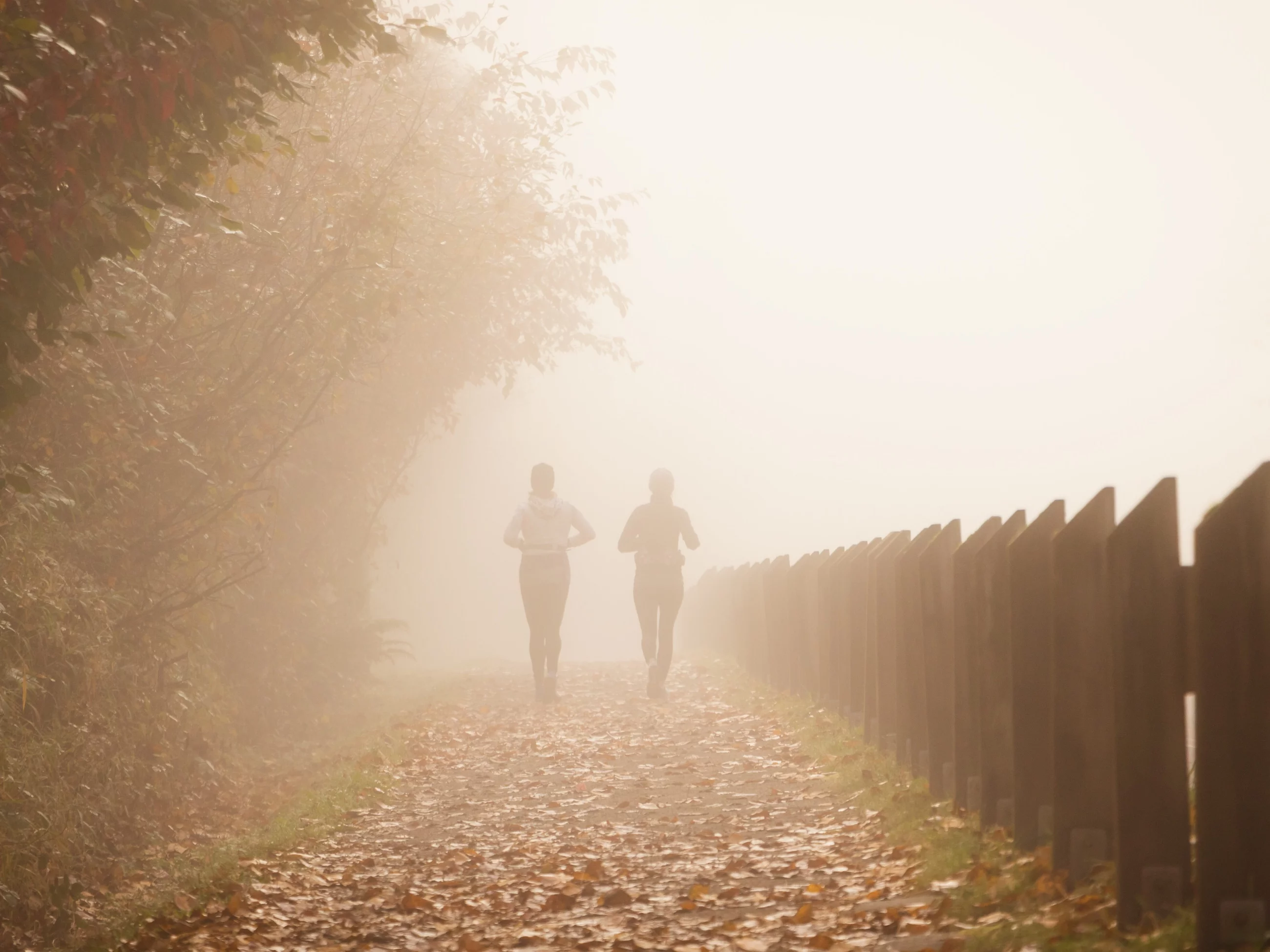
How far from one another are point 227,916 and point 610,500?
6258cm

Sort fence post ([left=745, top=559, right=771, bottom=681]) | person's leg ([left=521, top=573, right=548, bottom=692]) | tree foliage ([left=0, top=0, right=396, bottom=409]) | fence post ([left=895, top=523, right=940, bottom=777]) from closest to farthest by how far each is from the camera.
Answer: tree foliage ([left=0, top=0, right=396, bottom=409])
fence post ([left=895, top=523, right=940, bottom=777])
person's leg ([left=521, top=573, right=548, bottom=692])
fence post ([left=745, top=559, right=771, bottom=681])

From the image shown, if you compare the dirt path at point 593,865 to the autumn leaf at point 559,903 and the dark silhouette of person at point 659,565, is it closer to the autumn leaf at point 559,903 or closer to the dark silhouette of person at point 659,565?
the autumn leaf at point 559,903

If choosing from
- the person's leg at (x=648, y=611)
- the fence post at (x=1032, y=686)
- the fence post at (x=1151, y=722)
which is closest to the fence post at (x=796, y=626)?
the person's leg at (x=648, y=611)

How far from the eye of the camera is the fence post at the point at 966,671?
18.9 ft

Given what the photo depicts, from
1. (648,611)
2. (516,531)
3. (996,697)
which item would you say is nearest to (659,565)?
(648,611)

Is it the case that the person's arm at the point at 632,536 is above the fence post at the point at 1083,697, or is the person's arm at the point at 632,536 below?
above

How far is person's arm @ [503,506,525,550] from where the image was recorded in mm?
14023

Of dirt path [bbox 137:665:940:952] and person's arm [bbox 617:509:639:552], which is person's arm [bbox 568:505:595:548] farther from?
dirt path [bbox 137:665:940:952]

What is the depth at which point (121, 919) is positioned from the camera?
20.0ft

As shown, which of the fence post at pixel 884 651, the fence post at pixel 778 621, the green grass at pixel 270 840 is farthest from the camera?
the fence post at pixel 778 621

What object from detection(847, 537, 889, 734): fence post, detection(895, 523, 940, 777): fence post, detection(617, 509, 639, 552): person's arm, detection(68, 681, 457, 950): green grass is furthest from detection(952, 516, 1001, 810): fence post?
detection(617, 509, 639, 552): person's arm

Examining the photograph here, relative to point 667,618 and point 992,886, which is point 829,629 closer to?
point 667,618

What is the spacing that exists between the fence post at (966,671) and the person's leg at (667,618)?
785 centimetres

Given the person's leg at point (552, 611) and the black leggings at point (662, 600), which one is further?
the person's leg at point (552, 611)
